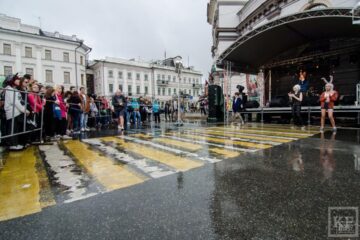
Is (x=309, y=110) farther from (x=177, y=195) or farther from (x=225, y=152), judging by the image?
(x=177, y=195)

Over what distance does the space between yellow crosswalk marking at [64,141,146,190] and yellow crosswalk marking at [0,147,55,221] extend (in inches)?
30.8

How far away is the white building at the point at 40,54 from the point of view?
42469mm

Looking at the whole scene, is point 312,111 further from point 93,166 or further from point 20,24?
point 20,24

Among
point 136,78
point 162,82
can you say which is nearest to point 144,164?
point 136,78

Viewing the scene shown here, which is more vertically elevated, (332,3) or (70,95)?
(332,3)

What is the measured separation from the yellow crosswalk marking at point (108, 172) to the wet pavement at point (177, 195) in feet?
0.05

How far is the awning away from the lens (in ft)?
39.9

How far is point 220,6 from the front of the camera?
34812mm

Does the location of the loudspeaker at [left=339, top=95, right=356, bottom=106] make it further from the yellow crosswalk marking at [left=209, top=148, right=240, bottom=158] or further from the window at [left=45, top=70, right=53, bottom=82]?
the window at [left=45, top=70, right=53, bottom=82]

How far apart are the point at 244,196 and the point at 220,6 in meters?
37.4

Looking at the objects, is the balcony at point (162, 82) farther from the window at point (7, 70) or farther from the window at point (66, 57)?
the window at point (7, 70)

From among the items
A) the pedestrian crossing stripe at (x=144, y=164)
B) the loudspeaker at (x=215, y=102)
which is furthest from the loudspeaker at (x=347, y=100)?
the pedestrian crossing stripe at (x=144, y=164)

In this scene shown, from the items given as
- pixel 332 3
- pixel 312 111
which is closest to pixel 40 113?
pixel 312 111

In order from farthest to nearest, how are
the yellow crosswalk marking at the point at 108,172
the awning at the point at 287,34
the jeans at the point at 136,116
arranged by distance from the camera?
the jeans at the point at 136,116, the awning at the point at 287,34, the yellow crosswalk marking at the point at 108,172
